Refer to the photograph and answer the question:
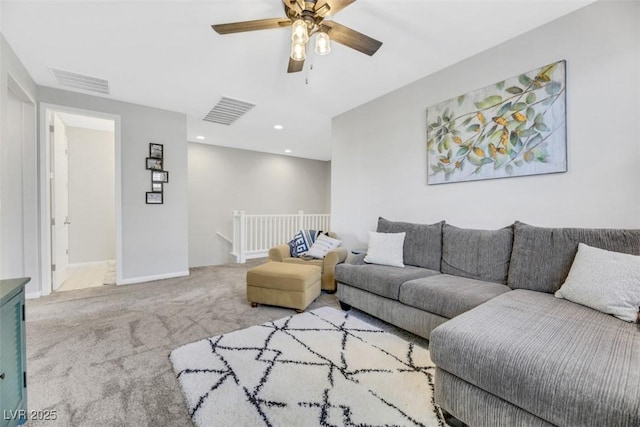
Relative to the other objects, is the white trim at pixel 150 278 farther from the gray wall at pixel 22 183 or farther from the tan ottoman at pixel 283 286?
the tan ottoman at pixel 283 286

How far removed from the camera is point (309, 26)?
69.0 inches

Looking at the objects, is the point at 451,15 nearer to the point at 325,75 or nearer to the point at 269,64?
the point at 325,75

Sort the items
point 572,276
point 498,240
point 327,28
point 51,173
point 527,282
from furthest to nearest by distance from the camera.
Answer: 1. point 51,173
2. point 498,240
3. point 527,282
4. point 327,28
5. point 572,276

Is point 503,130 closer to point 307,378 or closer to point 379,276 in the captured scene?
point 379,276

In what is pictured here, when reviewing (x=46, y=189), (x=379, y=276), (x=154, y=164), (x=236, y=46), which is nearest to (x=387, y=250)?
(x=379, y=276)

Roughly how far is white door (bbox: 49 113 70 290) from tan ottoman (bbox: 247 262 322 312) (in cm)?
279

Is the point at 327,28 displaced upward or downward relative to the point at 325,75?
downward

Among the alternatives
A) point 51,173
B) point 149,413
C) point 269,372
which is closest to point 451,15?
point 269,372

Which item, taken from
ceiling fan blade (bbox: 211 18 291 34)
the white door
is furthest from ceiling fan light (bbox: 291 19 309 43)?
the white door

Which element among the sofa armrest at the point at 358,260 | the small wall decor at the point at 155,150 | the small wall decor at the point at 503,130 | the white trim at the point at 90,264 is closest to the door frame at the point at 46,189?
the small wall decor at the point at 155,150

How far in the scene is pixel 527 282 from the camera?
6.40ft

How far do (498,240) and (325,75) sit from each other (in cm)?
238

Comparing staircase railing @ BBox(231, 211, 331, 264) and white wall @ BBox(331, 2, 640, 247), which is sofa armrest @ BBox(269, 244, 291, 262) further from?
staircase railing @ BBox(231, 211, 331, 264)

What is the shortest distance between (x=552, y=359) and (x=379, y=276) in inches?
55.3
